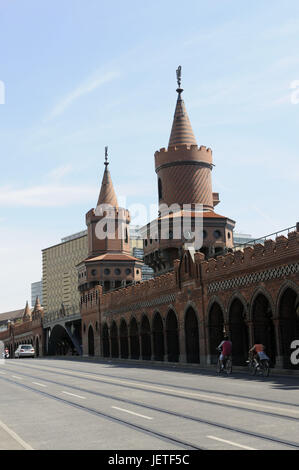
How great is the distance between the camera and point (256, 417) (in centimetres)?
1204

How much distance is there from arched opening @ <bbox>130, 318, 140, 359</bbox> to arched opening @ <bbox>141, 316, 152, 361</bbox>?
1822 millimetres

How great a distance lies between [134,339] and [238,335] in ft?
57.2

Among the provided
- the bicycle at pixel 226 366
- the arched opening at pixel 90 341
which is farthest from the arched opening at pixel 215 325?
the arched opening at pixel 90 341

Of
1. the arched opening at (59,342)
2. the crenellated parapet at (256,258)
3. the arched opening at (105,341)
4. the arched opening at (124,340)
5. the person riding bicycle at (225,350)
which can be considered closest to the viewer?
the crenellated parapet at (256,258)

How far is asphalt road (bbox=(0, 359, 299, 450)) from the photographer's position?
9.48 meters

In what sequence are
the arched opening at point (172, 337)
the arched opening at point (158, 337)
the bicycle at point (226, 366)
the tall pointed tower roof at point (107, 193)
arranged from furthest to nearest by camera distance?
the tall pointed tower roof at point (107, 193) < the arched opening at point (158, 337) < the arched opening at point (172, 337) < the bicycle at point (226, 366)

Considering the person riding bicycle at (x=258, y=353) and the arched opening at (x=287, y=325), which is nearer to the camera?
the person riding bicycle at (x=258, y=353)

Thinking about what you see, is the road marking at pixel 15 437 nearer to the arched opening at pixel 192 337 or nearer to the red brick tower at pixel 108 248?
the arched opening at pixel 192 337

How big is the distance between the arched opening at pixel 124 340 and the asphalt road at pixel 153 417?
30254 mm

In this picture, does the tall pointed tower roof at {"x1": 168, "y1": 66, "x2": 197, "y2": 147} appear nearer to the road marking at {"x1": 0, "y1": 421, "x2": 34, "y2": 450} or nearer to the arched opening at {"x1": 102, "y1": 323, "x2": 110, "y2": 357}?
the arched opening at {"x1": 102, "y1": 323, "x2": 110, "y2": 357}

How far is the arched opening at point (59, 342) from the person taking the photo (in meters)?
84.0

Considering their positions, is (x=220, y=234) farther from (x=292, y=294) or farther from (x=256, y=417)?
(x=256, y=417)

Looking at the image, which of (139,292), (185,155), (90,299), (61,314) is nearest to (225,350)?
(139,292)
